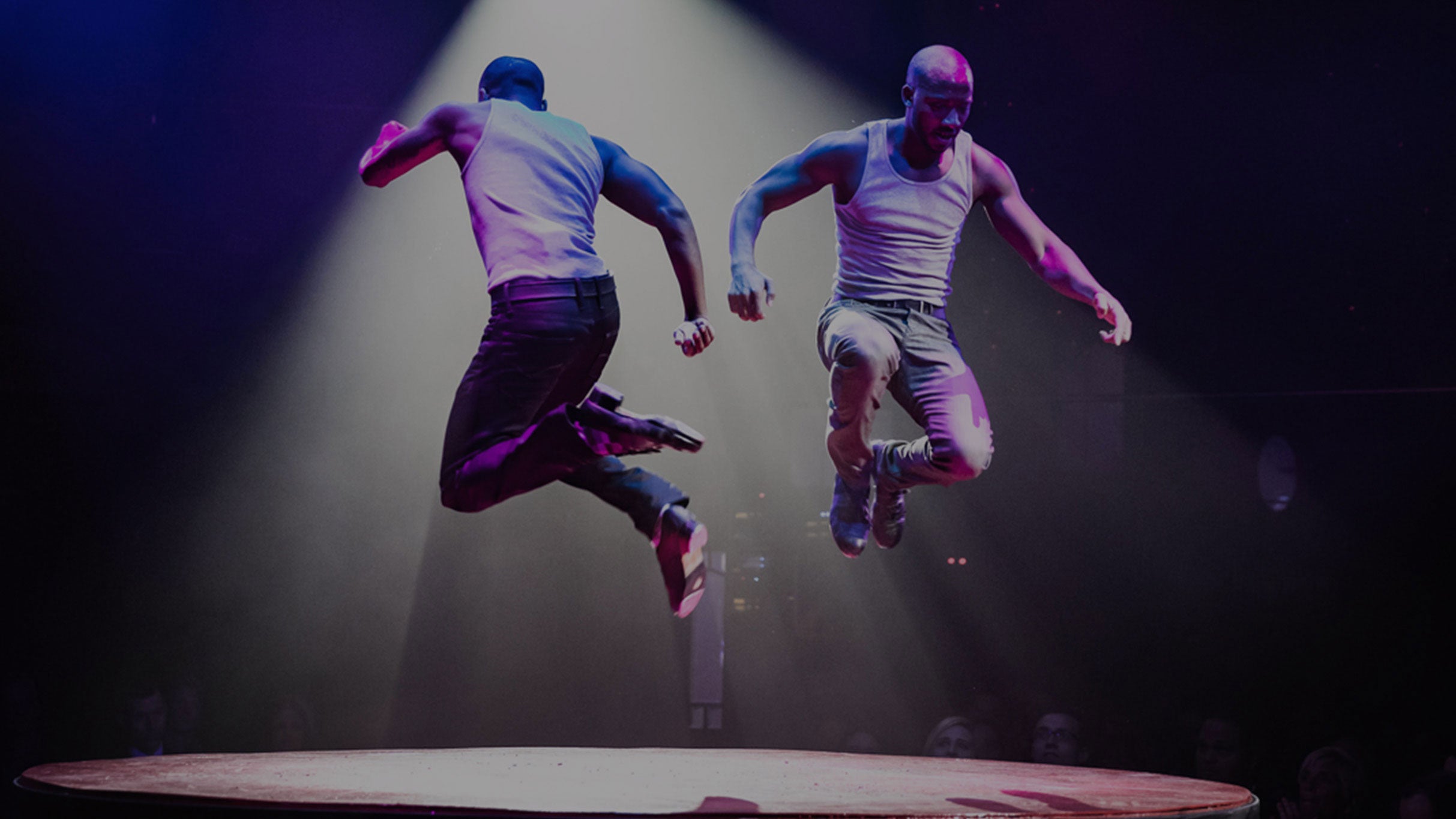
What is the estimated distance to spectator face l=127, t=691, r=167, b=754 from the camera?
6160mm

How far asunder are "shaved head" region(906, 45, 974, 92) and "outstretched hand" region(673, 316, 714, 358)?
1.26m

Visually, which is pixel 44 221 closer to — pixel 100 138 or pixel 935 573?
pixel 100 138

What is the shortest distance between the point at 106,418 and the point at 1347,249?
7.32 meters

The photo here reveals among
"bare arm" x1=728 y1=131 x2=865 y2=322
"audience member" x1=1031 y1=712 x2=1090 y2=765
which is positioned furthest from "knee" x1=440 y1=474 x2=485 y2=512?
"audience member" x1=1031 y1=712 x2=1090 y2=765

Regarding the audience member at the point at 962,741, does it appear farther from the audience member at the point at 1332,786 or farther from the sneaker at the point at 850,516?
the sneaker at the point at 850,516

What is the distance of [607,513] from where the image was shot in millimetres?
7363

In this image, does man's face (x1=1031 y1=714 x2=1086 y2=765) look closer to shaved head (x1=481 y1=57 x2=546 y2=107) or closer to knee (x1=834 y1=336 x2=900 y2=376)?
knee (x1=834 y1=336 x2=900 y2=376)

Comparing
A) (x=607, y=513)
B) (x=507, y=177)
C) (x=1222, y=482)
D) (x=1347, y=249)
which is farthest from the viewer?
(x=607, y=513)

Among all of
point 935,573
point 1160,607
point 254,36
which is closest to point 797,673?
point 935,573

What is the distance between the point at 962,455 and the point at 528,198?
1856 millimetres

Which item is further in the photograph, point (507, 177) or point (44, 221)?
point (44, 221)

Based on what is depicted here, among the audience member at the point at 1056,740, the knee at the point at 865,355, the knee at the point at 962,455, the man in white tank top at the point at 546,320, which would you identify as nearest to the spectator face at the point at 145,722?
the man in white tank top at the point at 546,320

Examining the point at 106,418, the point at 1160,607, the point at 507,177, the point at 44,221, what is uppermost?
the point at 44,221

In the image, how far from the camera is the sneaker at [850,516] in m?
4.80
